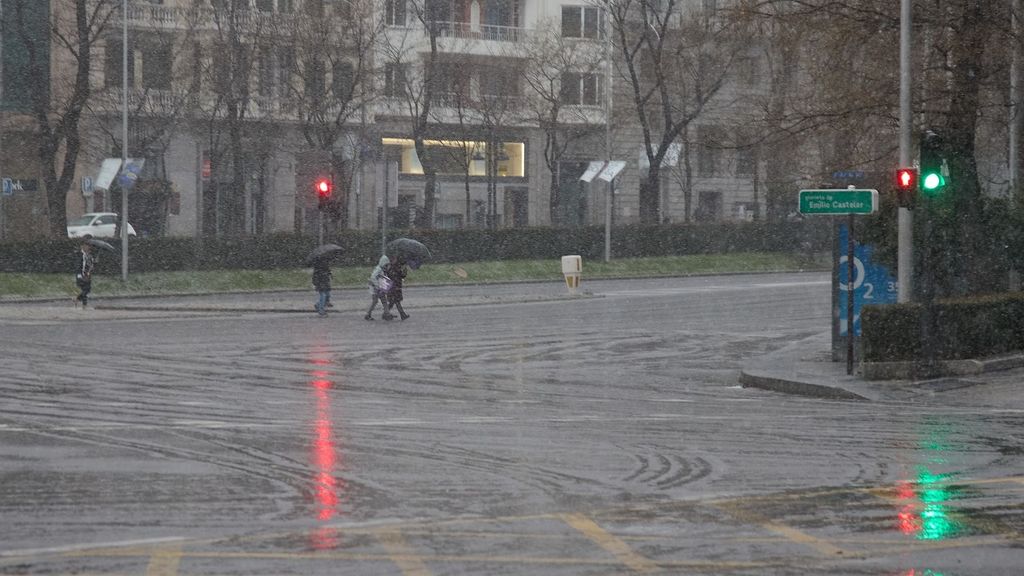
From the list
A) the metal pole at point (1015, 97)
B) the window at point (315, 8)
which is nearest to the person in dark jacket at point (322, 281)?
the metal pole at point (1015, 97)

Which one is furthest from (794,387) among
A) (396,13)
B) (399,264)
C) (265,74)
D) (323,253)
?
(396,13)

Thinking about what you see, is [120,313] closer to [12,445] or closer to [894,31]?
[894,31]

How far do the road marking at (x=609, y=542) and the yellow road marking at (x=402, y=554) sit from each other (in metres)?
1.04

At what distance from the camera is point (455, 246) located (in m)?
53.2

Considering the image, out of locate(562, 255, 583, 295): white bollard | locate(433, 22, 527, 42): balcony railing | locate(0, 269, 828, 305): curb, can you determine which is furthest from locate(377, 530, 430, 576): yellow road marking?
locate(433, 22, 527, 42): balcony railing

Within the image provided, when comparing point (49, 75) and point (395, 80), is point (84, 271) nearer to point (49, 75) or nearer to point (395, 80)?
point (49, 75)

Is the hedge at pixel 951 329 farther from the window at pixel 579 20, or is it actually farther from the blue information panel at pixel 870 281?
the window at pixel 579 20

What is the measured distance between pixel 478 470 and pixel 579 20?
6118cm

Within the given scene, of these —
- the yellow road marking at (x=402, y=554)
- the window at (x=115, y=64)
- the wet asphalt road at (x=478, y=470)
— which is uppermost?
the window at (x=115, y=64)

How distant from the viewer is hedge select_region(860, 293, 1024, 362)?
19.5 meters

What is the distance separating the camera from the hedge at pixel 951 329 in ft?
63.9

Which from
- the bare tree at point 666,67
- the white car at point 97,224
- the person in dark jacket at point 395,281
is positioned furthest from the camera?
the white car at point 97,224

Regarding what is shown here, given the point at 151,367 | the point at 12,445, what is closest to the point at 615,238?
the point at 151,367

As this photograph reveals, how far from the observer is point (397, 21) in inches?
2608
